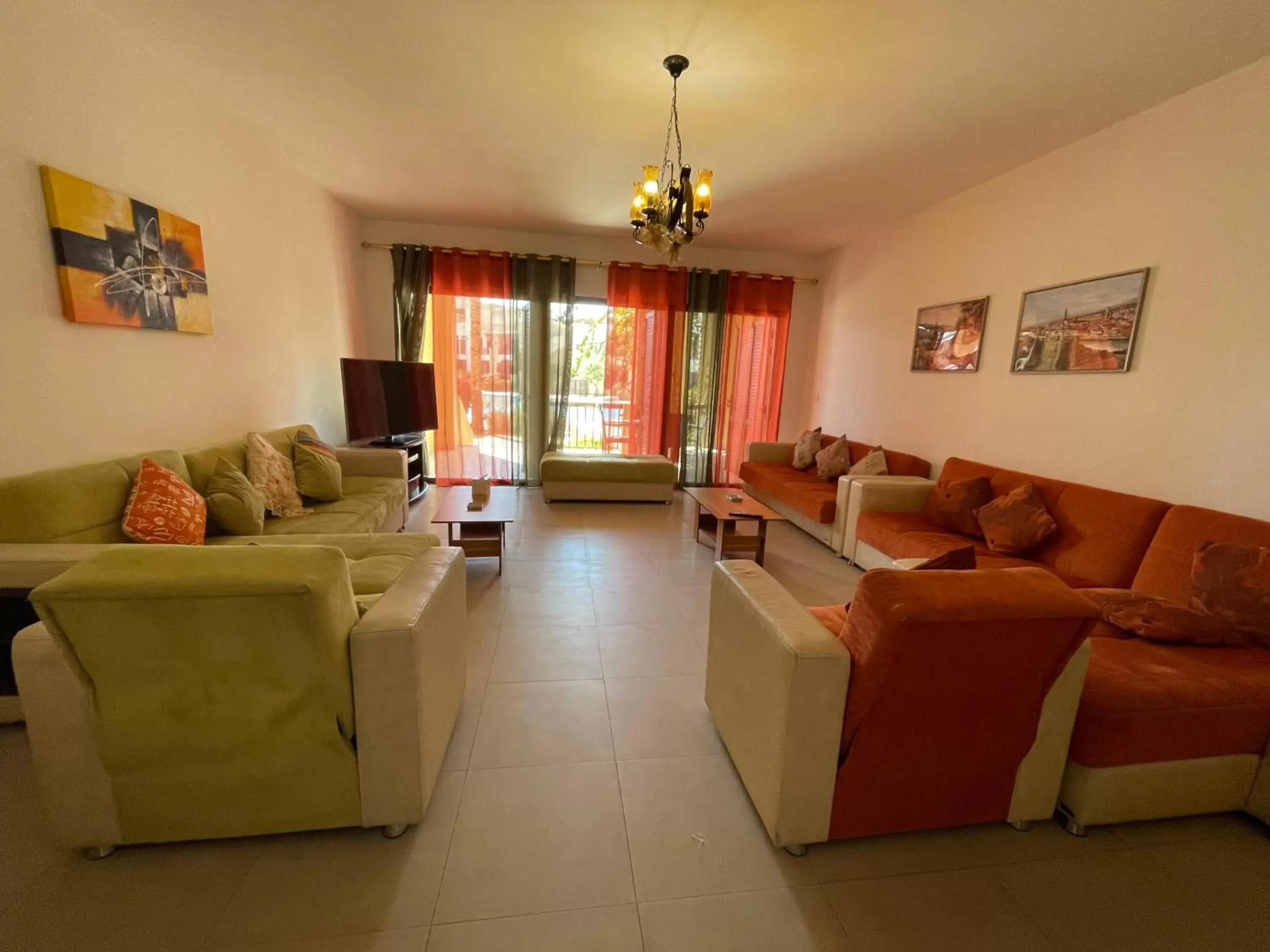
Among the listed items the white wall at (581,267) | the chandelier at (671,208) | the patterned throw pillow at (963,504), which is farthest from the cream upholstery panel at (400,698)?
the white wall at (581,267)

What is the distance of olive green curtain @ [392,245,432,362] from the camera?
4914mm

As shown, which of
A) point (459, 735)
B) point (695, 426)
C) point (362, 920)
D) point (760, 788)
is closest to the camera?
point (362, 920)

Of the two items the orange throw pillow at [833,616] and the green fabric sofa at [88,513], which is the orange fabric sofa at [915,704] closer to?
the orange throw pillow at [833,616]

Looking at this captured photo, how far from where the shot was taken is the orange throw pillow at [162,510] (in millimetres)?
1956

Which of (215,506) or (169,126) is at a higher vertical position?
(169,126)

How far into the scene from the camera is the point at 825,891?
127cm

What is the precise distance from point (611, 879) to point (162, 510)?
2174mm

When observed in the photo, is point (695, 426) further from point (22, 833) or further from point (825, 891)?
point (22, 833)

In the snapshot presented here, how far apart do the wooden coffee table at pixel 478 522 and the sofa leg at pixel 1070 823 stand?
8.59ft

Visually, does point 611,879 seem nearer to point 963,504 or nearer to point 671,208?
point 671,208

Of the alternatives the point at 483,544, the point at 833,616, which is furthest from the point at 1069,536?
the point at 483,544

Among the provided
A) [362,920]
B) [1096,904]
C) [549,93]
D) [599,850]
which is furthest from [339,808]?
[549,93]

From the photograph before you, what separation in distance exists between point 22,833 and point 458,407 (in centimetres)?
432

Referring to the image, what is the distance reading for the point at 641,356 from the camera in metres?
5.49
